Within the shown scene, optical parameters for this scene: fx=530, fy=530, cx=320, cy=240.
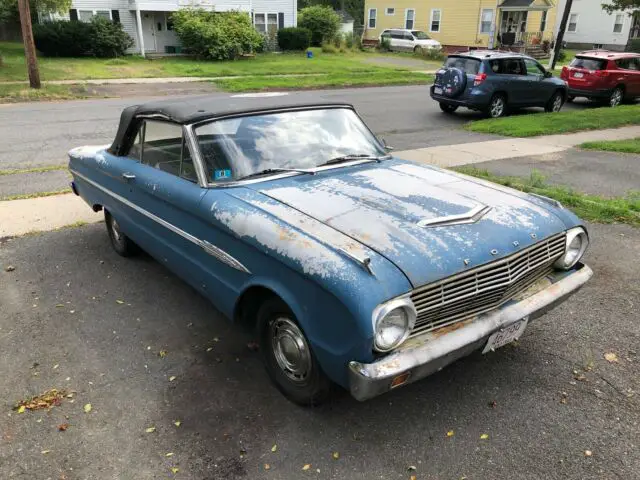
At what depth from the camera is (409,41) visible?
3594cm

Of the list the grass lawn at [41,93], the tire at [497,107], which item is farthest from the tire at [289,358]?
the grass lawn at [41,93]

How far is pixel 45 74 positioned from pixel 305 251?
22457 mm

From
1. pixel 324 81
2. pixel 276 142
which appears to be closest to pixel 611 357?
pixel 276 142

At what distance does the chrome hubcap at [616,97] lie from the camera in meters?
16.7

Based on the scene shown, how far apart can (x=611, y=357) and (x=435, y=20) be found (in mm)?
40125

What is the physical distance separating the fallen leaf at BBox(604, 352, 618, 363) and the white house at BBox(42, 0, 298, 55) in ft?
99.5

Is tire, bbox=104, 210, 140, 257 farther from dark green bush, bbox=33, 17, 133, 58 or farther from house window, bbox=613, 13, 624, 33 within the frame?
house window, bbox=613, 13, 624, 33

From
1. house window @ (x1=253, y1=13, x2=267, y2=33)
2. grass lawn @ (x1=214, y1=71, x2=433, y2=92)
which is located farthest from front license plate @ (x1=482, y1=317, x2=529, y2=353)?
house window @ (x1=253, y1=13, x2=267, y2=33)

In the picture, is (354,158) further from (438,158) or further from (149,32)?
(149,32)

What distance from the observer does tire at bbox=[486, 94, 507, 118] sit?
14203 millimetres

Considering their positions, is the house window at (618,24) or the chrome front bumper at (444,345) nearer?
the chrome front bumper at (444,345)

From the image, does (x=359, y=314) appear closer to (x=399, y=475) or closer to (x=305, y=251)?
(x=305, y=251)

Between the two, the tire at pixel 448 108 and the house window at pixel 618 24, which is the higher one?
the house window at pixel 618 24

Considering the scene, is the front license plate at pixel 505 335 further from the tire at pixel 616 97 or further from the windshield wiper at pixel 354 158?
the tire at pixel 616 97
